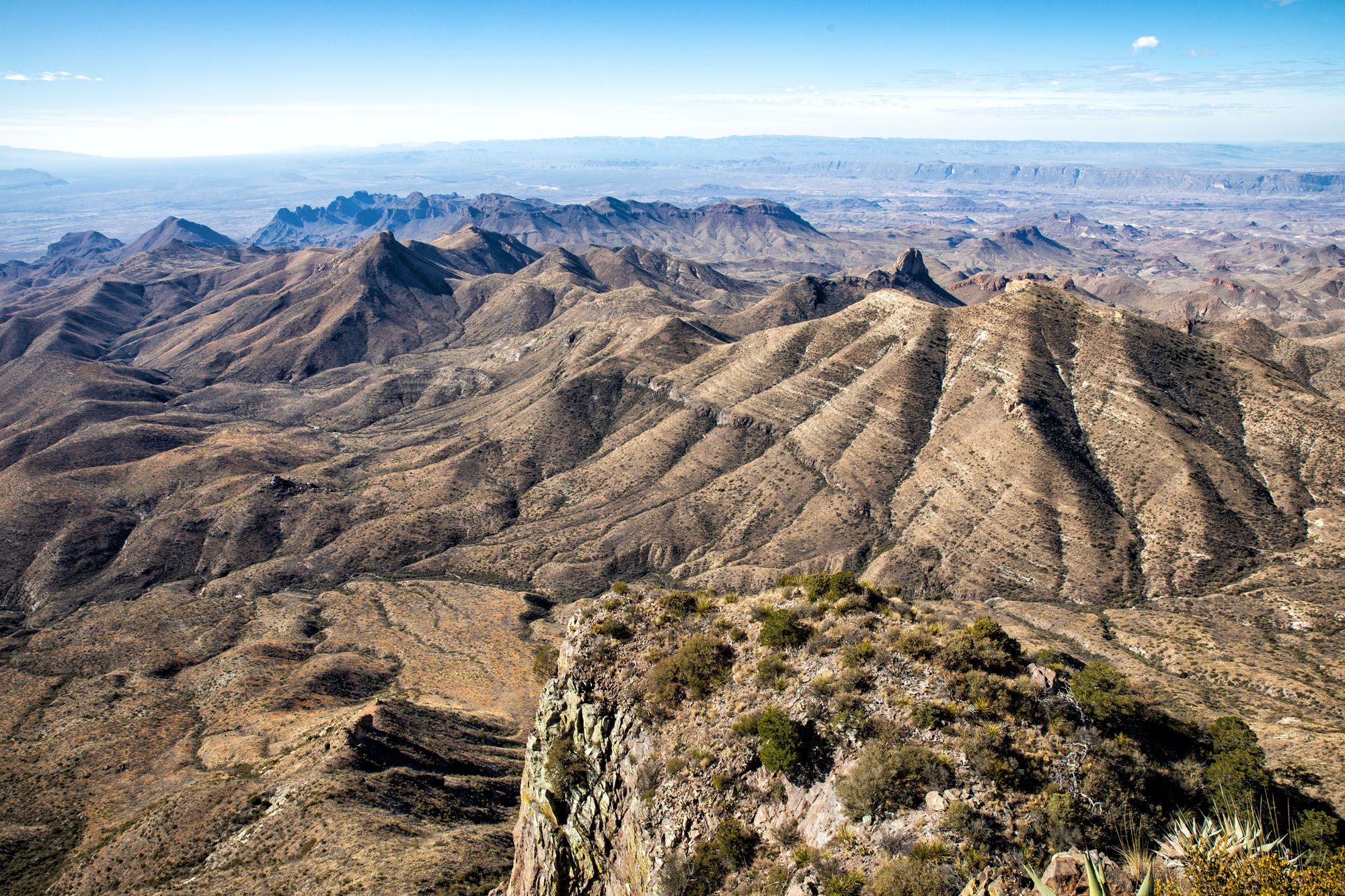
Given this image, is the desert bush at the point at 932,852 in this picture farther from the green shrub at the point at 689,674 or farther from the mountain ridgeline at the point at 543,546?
the mountain ridgeline at the point at 543,546

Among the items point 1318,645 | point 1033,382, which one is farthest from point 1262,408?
point 1318,645

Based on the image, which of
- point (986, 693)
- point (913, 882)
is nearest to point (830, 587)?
point (986, 693)

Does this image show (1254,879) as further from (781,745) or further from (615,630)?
(615,630)

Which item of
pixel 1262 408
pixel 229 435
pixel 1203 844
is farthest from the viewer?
pixel 229 435

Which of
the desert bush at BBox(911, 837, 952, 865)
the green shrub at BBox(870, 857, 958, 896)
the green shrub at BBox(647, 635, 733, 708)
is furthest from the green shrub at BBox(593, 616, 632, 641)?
the desert bush at BBox(911, 837, 952, 865)

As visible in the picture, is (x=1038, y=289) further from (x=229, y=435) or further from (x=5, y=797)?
(x=229, y=435)
